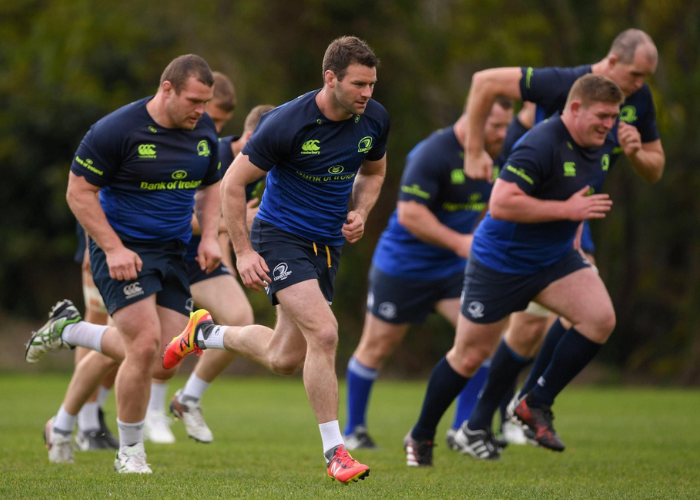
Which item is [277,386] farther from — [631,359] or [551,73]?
[551,73]

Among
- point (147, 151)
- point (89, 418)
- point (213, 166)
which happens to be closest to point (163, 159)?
point (147, 151)

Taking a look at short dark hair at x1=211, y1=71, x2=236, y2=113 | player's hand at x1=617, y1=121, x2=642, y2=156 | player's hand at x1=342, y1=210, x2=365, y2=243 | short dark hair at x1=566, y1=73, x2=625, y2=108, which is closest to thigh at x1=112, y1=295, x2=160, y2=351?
player's hand at x1=342, y1=210, x2=365, y2=243

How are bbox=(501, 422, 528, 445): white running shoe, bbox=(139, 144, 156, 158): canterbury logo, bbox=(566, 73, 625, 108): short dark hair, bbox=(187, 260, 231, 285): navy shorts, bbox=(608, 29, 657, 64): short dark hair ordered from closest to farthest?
bbox=(139, 144, 156, 158): canterbury logo < bbox=(566, 73, 625, 108): short dark hair < bbox=(608, 29, 657, 64): short dark hair < bbox=(187, 260, 231, 285): navy shorts < bbox=(501, 422, 528, 445): white running shoe

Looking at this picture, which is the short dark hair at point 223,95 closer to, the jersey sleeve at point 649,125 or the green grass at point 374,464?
the green grass at point 374,464

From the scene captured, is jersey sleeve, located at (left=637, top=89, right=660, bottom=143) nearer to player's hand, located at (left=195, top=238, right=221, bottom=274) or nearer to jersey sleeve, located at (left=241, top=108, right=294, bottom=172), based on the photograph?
jersey sleeve, located at (left=241, top=108, right=294, bottom=172)

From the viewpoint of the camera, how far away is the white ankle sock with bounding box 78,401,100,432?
6.98 metres

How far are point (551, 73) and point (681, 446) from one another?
115 inches

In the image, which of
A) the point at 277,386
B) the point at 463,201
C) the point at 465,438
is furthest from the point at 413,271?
the point at 277,386

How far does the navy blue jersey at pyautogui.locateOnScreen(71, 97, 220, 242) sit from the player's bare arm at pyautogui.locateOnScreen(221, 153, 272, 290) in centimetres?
74

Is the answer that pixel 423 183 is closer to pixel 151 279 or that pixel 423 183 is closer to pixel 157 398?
pixel 151 279

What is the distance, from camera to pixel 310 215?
199 inches

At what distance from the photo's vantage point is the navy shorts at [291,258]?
16.0 ft

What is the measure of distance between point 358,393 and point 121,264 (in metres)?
2.80

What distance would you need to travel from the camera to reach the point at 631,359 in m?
15.8
